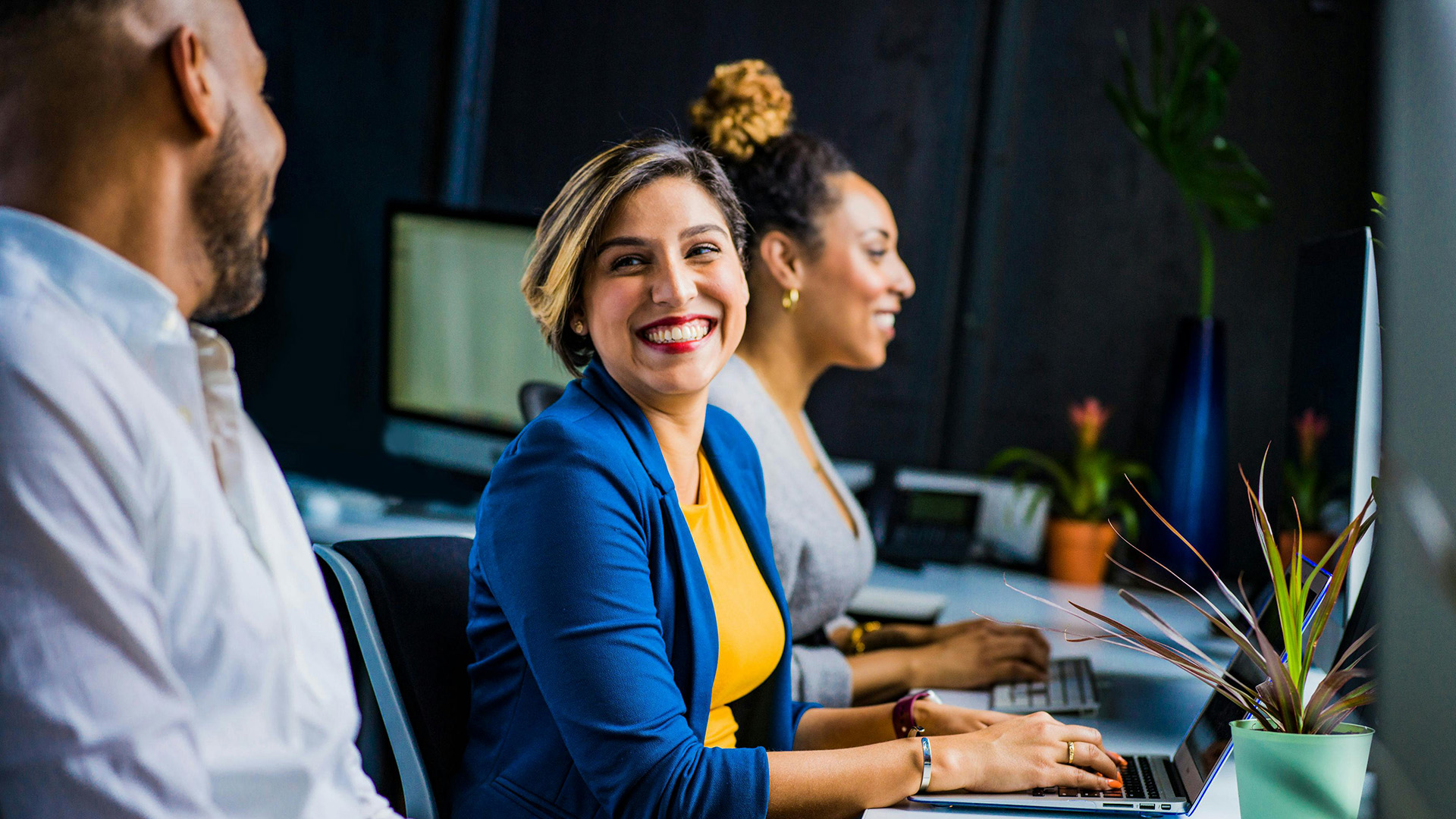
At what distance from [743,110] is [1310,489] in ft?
3.41

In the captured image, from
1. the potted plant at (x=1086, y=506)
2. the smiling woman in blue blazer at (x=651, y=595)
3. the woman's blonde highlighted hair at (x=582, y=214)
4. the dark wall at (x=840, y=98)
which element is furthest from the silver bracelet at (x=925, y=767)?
the dark wall at (x=840, y=98)

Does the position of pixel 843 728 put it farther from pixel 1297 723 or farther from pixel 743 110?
pixel 743 110

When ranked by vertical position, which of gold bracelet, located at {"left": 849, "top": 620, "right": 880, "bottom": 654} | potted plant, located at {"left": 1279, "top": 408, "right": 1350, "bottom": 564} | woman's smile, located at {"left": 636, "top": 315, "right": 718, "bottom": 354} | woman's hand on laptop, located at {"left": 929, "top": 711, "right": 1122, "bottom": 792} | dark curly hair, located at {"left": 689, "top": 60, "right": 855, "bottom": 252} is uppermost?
dark curly hair, located at {"left": 689, "top": 60, "right": 855, "bottom": 252}

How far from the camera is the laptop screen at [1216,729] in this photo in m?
1.08

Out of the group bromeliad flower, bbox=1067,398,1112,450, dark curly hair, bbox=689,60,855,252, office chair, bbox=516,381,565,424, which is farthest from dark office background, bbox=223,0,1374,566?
dark curly hair, bbox=689,60,855,252

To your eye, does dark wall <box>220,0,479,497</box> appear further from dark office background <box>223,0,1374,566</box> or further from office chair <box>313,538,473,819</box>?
office chair <box>313,538,473,819</box>

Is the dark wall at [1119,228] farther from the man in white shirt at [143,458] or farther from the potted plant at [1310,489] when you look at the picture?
the man in white shirt at [143,458]

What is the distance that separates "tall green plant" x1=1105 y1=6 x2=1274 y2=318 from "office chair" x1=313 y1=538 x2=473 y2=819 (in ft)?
6.27

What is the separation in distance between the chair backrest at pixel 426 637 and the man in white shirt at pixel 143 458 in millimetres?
335

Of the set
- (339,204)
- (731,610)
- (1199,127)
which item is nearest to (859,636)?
(731,610)

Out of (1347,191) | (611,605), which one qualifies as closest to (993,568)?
(1347,191)

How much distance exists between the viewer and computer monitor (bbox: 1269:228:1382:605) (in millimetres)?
1177

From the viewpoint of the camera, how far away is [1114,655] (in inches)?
70.2

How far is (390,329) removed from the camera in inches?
105
